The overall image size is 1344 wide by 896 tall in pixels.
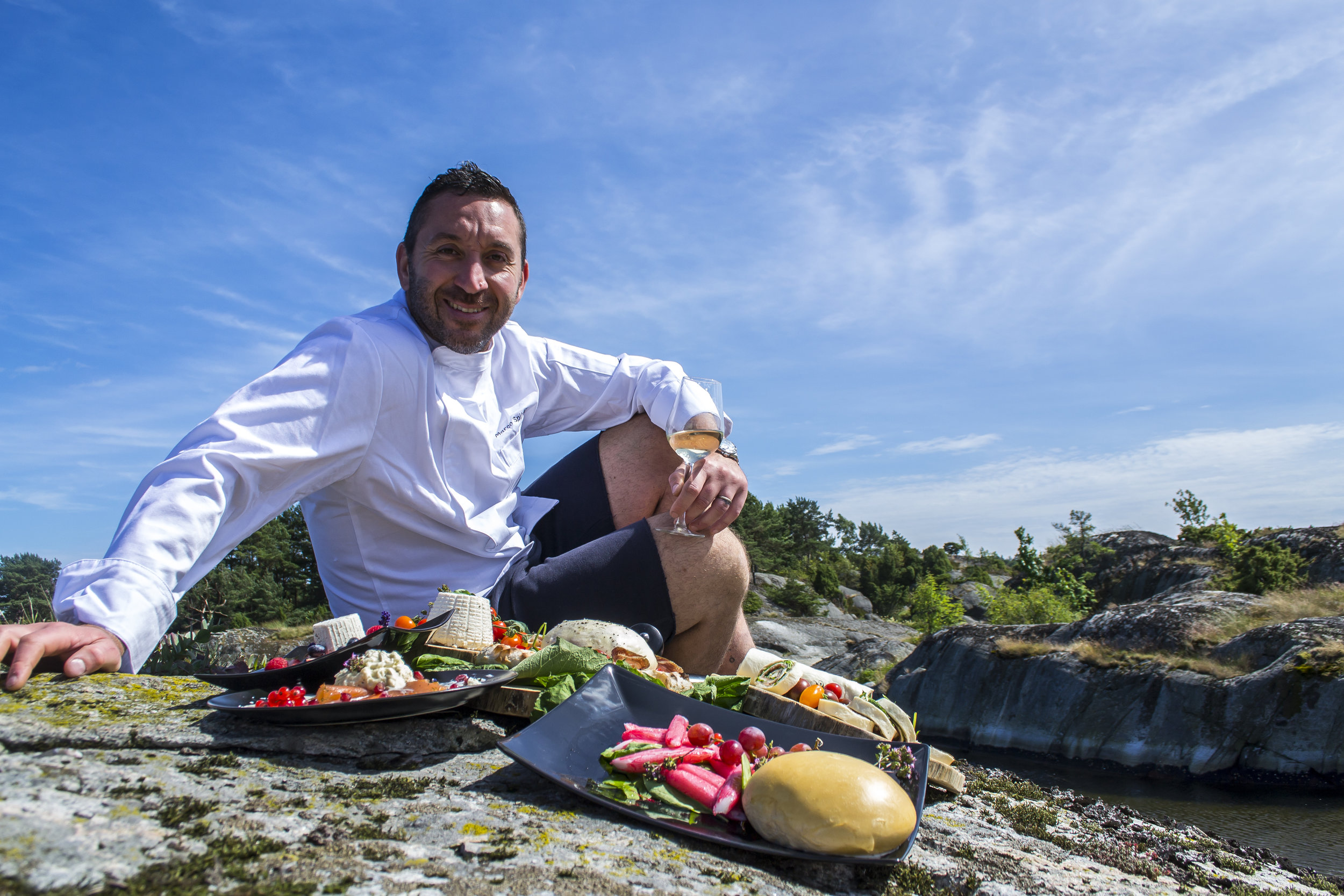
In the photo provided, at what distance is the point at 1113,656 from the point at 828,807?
1589 cm

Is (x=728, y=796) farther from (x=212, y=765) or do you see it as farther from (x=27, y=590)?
(x=27, y=590)

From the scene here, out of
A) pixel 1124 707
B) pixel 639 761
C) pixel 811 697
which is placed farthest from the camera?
pixel 1124 707

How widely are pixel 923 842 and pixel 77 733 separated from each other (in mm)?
1710

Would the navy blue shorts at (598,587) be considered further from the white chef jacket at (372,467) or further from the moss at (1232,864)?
the moss at (1232,864)

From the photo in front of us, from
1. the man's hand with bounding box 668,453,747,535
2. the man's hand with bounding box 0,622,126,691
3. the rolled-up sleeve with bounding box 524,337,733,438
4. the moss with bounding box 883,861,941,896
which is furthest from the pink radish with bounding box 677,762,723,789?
the rolled-up sleeve with bounding box 524,337,733,438

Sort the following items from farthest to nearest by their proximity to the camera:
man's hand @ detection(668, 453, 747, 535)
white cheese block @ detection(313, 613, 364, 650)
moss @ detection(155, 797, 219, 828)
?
man's hand @ detection(668, 453, 747, 535) < white cheese block @ detection(313, 613, 364, 650) < moss @ detection(155, 797, 219, 828)

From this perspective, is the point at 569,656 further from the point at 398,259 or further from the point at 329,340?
the point at 398,259

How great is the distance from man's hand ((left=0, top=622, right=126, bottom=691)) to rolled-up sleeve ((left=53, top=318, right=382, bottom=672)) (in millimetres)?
36

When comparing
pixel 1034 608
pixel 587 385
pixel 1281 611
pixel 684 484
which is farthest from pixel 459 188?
pixel 1034 608

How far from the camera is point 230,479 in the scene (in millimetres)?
2377

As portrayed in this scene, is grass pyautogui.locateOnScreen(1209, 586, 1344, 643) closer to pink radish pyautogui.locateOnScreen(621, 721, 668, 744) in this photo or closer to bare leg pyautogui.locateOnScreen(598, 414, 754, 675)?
bare leg pyautogui.locateOnScreen(598, 414, 754, 675)

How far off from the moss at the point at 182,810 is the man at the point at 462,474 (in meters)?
1.42

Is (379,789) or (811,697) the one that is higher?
(811,697)

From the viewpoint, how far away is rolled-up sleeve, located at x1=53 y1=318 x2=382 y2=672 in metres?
1.95
